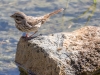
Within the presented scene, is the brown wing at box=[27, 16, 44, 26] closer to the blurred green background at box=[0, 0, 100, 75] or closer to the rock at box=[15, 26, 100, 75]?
the rock at box=[15, 26, 100, 75]

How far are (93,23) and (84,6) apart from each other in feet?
4.04

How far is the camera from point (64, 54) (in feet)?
21.5

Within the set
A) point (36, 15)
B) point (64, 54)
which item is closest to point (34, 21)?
point (64, 54)

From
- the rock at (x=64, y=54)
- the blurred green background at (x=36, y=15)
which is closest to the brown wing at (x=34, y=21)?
the rock at (x=64, y=54)

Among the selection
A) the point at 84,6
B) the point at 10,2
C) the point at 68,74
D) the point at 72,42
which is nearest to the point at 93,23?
the point at 84,6

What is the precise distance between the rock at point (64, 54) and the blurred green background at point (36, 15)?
0.79 metres

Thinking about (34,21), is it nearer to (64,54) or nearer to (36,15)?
(64,54)

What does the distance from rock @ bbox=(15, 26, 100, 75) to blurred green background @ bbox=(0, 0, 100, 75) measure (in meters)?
0.79

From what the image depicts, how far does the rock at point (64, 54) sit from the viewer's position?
6.45m

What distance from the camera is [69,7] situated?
1145 cm

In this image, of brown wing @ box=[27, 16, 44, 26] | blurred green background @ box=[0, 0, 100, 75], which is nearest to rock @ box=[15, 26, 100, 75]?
brown wing @ box=[27, 16, 44, 26]

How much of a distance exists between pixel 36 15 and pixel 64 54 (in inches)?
164

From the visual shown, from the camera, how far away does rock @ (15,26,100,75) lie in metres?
6.45

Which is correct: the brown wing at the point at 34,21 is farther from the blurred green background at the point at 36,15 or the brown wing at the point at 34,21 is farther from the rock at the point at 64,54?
the blurred green background at the point at 36,15
